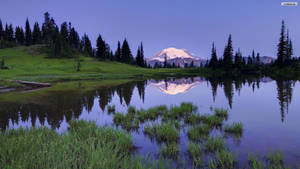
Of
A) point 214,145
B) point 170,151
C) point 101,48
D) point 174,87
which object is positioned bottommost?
point 170,151

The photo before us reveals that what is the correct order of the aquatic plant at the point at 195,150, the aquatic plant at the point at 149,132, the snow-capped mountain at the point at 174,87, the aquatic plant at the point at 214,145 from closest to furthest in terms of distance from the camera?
the aquatic plant at the point at 195,150
the aquatic plant at the point at 214,145
the aquatic plant at the point at 149,132
the snow-capped mountain at the point at 174,87

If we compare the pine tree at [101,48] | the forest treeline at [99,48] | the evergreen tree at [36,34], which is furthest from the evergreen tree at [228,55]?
the evergreen tree at [36,34]

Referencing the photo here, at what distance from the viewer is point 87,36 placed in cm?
12300

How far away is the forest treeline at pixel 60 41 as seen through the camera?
317ft

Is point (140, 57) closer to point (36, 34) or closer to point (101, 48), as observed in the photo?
point (101, 48)

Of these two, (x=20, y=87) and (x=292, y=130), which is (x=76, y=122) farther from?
(x=20, y=87)

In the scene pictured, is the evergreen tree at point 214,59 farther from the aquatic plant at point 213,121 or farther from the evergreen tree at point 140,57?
the aquatic plant at point 213,121

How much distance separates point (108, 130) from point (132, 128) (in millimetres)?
2038

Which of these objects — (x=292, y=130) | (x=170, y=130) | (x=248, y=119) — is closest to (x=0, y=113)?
(x=170, y=130)

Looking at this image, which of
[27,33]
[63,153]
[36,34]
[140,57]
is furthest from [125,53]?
[63,153]

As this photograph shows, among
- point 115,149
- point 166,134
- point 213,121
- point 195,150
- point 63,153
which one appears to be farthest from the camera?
point 213,121

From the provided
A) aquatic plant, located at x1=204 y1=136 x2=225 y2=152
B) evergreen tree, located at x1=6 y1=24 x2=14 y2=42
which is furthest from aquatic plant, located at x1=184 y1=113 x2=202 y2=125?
evergreen tree, located at x1=6 y1=24 x2=14 y2=42

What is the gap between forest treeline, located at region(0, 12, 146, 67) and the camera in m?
96.6

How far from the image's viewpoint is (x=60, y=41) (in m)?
92.7
